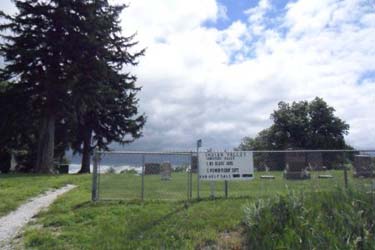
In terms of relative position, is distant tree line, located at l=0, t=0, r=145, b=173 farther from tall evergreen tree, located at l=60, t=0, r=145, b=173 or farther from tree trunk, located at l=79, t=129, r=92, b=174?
tree trunk, located at l=79, t=129, r=92, b=174

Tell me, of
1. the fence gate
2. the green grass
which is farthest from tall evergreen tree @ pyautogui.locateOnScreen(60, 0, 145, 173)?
the fence gate

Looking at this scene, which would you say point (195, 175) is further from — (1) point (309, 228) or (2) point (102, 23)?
(2) point (102, 23)

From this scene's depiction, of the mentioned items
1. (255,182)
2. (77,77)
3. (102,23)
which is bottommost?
(255,182)

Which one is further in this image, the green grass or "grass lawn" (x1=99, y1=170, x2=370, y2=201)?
"grass lawn" (x1=99, y1=170, x2=370, y2=201)

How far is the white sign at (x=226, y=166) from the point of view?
48.3 ft

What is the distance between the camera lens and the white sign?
14719mm

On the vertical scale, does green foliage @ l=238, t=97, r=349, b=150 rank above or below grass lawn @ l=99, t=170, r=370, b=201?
above

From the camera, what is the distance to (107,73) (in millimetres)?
33156

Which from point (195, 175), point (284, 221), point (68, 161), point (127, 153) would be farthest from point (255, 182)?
point (68, 161)

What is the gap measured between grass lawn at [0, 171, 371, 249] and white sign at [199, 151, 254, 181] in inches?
25.5

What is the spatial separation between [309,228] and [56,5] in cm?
2767

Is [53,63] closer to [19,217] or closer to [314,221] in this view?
[19,217]

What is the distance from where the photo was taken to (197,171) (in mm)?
14820

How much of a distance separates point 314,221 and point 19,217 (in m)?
7.86
